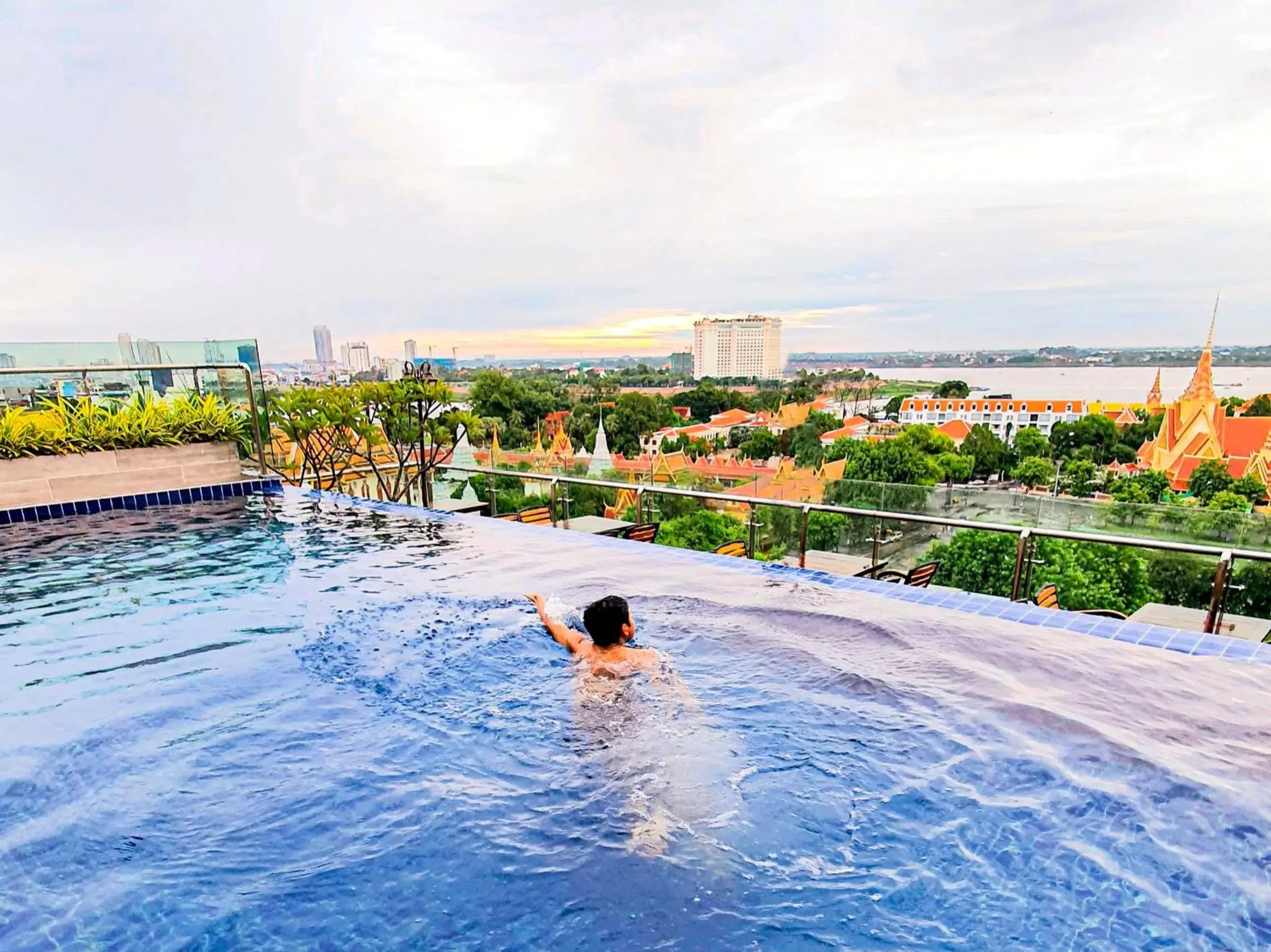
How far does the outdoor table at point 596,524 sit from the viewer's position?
22.3ft

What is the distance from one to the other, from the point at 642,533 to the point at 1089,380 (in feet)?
222

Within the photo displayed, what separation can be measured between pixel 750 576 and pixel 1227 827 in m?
2.87

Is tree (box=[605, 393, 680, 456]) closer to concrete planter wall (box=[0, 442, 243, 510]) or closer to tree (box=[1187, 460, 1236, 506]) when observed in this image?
tree (box=[1187, 460, 1236, 506])

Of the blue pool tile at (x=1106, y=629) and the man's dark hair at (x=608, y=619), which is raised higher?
the man's dark hair at (x=608, y=619)

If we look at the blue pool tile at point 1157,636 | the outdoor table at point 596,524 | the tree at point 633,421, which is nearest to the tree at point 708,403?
the tree at point 633,421

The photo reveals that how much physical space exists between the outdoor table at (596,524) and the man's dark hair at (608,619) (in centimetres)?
309

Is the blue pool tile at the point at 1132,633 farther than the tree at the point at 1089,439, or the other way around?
Answer: the tree at the point at 1089,439

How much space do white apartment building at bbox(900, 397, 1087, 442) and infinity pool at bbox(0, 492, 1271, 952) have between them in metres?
66.6

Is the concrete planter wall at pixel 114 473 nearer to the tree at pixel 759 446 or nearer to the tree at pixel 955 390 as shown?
the tree at pixel 759 446

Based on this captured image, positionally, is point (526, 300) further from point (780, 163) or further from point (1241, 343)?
point (1241, 343)

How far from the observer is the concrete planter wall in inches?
265

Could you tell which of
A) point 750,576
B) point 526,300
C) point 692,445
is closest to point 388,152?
point 750,576

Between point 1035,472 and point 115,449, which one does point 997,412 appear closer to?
point 1035,472

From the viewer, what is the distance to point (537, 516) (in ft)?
23.1
